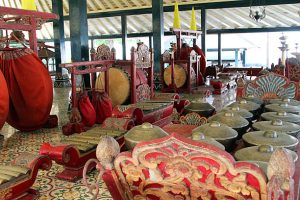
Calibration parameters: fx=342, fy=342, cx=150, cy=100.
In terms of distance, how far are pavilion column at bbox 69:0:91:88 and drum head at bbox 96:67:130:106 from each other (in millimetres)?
623

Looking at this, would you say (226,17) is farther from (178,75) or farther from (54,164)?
(54,164)

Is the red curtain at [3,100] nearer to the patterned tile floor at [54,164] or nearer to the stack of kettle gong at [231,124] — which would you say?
the patterned tile floor at [54,164]

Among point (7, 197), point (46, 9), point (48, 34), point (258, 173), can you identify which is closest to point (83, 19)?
point (7, 197)

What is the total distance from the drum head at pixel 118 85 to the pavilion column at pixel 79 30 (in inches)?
24.5

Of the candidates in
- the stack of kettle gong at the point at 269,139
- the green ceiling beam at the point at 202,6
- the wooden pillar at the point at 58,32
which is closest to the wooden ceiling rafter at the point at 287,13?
the green ceiling beam at the point at 202,6

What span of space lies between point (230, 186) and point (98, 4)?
33.4ft

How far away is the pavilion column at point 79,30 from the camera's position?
553 centimetres

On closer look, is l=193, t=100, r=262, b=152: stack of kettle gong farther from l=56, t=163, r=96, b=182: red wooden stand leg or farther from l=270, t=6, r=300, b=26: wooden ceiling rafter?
l=270, t=6, r=300, b=26: wooden ceiling rafter

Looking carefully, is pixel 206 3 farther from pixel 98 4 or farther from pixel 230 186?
pixel 230 186

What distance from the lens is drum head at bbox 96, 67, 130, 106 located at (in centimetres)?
504

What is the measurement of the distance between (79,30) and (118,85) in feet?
4.19

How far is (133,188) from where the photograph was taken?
1.45 metres

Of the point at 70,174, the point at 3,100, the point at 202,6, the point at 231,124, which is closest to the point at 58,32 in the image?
the point at 202,6

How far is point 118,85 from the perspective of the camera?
5.08 meters
